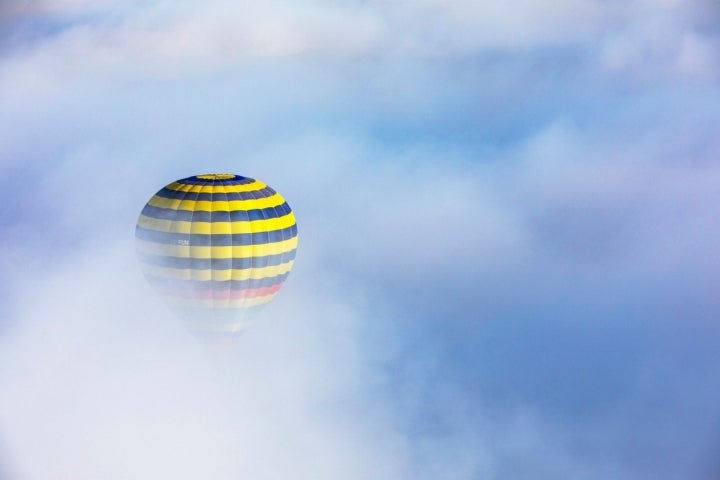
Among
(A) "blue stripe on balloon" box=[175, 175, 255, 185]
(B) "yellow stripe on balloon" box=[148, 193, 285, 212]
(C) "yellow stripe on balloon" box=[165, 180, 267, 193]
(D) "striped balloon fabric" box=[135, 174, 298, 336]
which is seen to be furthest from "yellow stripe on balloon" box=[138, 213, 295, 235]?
(A) "blue stripe on balloon" box=[175, 175, 255, 185]

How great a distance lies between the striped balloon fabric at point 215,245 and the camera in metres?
18.9

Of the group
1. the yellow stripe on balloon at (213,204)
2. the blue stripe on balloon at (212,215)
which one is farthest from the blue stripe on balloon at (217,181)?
the blue stripe on balloon at (212,215)

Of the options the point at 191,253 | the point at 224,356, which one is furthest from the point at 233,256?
the point at 224,356

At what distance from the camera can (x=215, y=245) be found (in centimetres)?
1895

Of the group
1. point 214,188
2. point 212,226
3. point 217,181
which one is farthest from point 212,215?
point 217,181

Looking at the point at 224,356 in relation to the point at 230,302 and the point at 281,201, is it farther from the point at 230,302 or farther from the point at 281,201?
the point at 281,201

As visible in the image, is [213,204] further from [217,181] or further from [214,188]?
[217,181]

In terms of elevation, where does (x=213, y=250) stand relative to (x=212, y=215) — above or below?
below

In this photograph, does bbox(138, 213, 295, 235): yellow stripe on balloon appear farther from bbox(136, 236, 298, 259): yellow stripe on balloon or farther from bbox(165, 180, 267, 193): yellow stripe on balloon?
bbox(165, 180, 267, 193): yellow stripe on balloon

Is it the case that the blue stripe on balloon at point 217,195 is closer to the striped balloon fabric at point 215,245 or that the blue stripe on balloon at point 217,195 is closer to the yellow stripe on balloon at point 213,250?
the striped balloon fabric at point 215,245

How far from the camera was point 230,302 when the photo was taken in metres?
19.6

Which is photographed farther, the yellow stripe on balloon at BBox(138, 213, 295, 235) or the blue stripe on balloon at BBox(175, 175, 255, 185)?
the blue stripe on balloon at BBox(175, 175, 255, 185)

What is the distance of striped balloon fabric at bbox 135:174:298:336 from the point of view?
1888 centimetres

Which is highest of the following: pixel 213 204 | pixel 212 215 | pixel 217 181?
pixel 217 181
